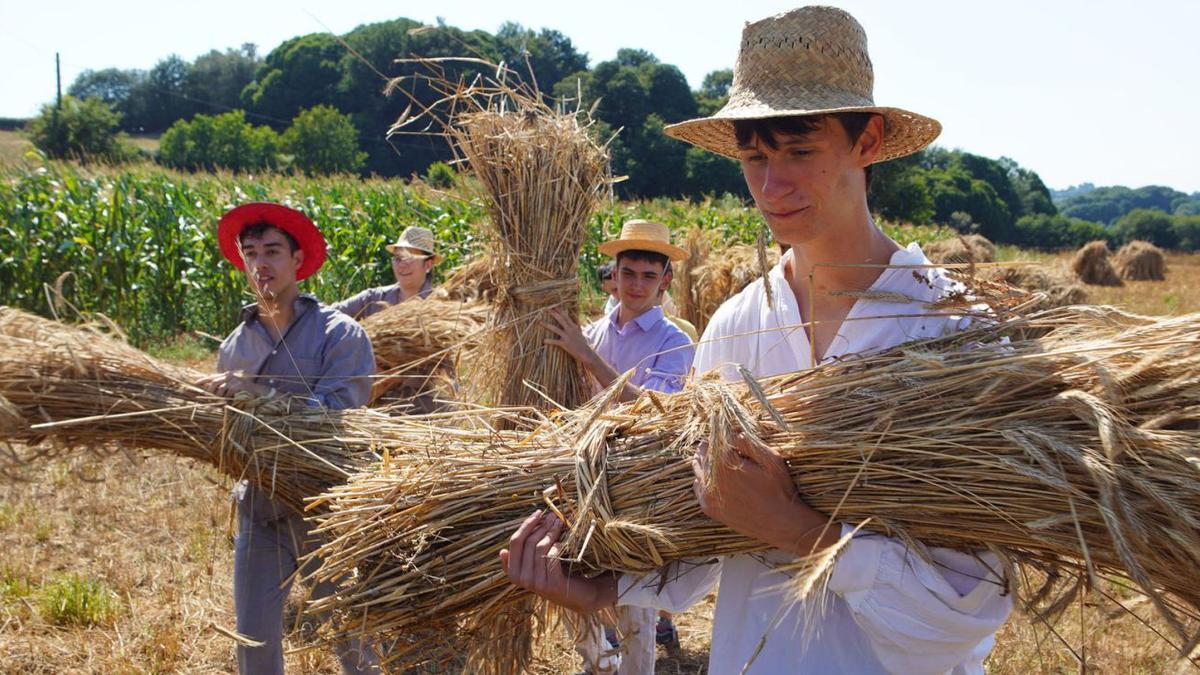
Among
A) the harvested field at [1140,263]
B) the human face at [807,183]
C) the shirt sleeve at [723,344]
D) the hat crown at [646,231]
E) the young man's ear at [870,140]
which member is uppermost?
the young man's ear at [870,140]

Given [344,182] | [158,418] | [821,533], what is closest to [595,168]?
[158,418]

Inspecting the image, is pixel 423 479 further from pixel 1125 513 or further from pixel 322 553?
pixel 1125 513

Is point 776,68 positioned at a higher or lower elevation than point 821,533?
higher

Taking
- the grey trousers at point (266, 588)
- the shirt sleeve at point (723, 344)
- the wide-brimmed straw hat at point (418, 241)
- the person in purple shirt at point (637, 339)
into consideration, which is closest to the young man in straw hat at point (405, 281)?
the wide-brimmed straw hat at point (418, 241)

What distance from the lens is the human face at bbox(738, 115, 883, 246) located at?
1.43 m

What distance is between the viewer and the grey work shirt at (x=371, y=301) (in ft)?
16.4

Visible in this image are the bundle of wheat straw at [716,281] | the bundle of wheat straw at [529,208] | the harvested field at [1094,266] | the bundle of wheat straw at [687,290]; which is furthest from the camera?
the harvested field at [1094,266]

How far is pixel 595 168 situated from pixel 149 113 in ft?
218

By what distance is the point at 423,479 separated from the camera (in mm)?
1771

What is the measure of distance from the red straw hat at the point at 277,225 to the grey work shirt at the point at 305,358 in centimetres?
23

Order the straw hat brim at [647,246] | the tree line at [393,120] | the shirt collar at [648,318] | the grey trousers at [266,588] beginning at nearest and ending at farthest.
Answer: the grey trousers at [266,588] < the shirt collar at [648,318] < the straw hat brim at [647,246] < the tree line at [393,120]

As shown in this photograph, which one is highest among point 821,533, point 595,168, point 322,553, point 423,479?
point 595,168

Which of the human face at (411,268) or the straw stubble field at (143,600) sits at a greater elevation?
the human face at (411,268)

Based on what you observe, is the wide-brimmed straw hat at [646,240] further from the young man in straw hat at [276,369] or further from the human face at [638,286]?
the young man in straw hat at [276,369]
